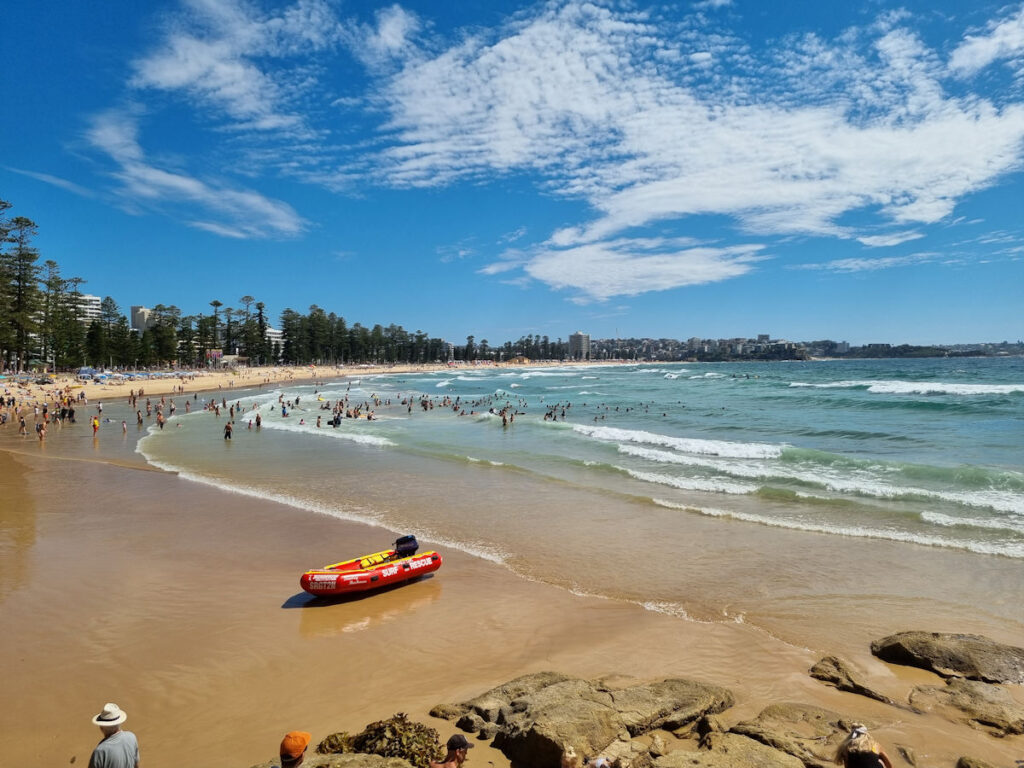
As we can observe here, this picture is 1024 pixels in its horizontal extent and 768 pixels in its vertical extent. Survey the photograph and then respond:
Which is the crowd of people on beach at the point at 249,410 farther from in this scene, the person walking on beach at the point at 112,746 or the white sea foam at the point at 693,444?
the person walking on beach at the point at 112,746

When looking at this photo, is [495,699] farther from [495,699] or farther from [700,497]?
[700,497]

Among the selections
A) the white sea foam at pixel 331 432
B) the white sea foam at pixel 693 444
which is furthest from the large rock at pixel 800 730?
the white sea foam at pixel 331 432

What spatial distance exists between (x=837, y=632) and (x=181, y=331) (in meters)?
103

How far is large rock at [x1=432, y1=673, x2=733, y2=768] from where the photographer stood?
475 centimetres

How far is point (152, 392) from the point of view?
5859 cm

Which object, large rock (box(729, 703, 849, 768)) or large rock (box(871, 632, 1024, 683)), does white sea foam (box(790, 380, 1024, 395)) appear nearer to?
large rock (box(871, 632, 1024, 683))

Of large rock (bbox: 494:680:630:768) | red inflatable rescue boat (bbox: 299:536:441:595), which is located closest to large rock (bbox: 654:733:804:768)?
large rock (bbox: 494:680:630:768)

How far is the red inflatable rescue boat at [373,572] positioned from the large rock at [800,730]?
6071 millimetres

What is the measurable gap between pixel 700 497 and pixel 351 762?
43.6 feet

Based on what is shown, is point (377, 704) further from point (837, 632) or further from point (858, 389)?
point (858, 389)

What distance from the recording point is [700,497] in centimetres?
1587

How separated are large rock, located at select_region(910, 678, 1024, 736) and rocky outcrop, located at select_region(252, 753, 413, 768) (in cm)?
559

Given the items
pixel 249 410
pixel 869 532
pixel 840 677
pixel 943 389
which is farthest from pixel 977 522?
pixel 943 389

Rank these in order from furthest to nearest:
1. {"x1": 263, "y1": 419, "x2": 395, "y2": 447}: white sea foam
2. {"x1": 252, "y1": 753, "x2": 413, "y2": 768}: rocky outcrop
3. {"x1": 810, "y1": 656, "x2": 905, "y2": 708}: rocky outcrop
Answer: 1. {"x1": 263, "y1": 419, "x2": 395, "y2": 447}: white sea foam
2. {"x1": 810, "y1": 656, "x2": 905, "y2": 708}: rocky outcrop
3. {"x1": 252, "y1": 753, "x2": 413, "y2": 768}: rocky outcrop
